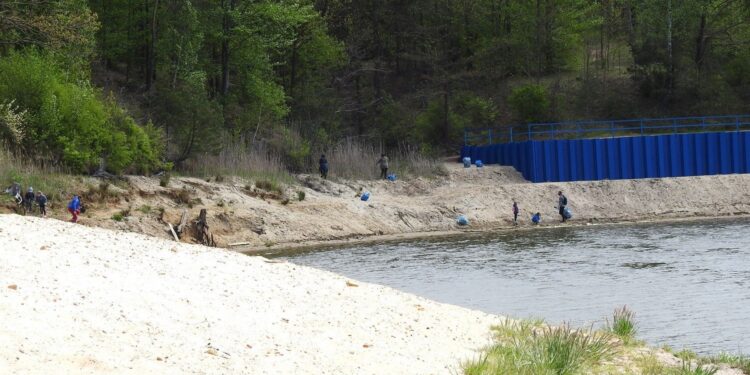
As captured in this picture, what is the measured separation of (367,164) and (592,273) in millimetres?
24450

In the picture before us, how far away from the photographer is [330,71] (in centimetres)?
7131

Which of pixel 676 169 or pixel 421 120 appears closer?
pixel 676 169

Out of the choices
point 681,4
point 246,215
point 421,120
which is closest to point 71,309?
point 246,215

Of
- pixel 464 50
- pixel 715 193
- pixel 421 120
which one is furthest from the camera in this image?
pixel 464 50

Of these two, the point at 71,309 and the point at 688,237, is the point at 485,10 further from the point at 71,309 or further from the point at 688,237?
the point at 71,309

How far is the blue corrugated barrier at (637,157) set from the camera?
5481cm

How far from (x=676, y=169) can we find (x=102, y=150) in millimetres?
29196

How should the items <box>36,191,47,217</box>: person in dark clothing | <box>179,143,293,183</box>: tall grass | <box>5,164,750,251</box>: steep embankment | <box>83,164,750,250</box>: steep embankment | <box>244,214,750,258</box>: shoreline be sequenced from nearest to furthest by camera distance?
<box>36,191,47,217</box>: person in dark clothing
<box>244,214,750,258</box>: shoreline
<box>5,164,750,251</box>: steep embankment
<box>83,164,750,250</box>: steep embankment
<box>179,143,293,183</box>: tall grass

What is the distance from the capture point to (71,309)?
1348 centimetres

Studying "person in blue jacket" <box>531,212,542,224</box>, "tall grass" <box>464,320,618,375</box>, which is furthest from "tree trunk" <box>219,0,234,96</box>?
"tall grass" <box>464,320,618,375</box>

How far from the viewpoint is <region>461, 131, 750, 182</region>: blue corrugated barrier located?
5481cm

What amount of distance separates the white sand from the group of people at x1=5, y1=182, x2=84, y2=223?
15410mm

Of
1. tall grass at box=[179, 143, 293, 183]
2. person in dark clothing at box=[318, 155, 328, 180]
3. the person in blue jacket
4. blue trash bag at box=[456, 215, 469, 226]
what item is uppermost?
tall grass at box=[179, 143, 293, 183]

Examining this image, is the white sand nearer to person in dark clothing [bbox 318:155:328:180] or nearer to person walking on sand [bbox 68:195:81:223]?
person walking on sand [bbox 68:195:81:223]
